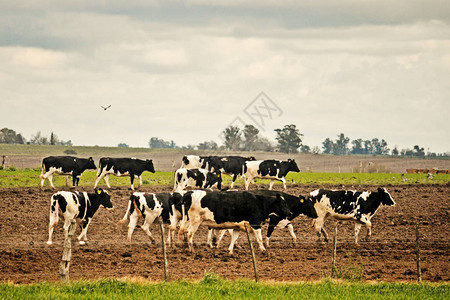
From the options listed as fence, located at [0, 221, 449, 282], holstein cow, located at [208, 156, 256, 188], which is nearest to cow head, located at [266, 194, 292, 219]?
fence, located at [0, 221, 449, 282]

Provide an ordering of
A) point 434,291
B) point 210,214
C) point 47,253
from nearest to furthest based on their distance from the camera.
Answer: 1. point 434,291
2. point 47,253
3. point 210,214

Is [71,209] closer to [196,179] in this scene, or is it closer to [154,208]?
[154,208]

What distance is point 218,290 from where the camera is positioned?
48.2ft

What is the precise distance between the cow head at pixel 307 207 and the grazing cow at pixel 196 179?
28.3 feet

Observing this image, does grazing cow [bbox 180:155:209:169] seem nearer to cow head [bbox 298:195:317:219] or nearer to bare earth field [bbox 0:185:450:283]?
bare earth field [bbox 0:185:450:283]

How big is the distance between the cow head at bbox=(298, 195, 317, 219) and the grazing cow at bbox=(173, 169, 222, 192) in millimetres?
8623

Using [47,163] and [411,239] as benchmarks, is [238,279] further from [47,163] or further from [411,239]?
[47,163]

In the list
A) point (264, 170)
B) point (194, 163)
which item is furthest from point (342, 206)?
point (194, 163)

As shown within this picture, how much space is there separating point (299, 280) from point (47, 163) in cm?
2493

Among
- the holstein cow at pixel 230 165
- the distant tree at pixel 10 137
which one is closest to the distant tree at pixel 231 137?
the distant tree at pixel 10 137

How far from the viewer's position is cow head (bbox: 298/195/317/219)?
22.9m

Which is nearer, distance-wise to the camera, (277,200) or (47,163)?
(277,200)

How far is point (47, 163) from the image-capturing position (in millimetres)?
37688

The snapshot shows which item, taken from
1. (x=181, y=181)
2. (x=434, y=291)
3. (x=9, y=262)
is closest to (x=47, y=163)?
(x=181, y=181)
